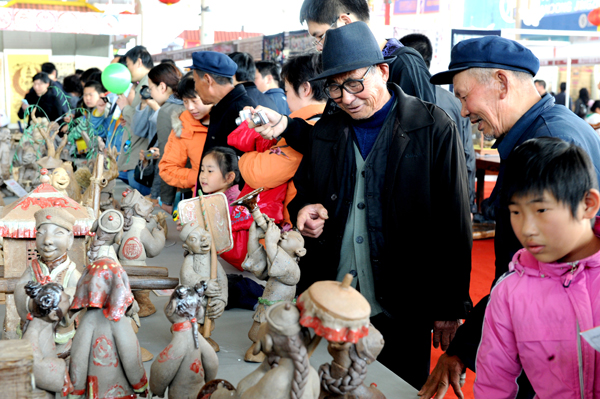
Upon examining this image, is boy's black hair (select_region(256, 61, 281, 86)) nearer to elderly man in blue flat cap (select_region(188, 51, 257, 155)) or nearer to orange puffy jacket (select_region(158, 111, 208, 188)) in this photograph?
orange puffy jacket (select_region(158, 111, 208, 188))

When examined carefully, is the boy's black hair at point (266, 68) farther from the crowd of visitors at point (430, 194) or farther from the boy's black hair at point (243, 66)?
the crowd of visitors at point (430, 194)

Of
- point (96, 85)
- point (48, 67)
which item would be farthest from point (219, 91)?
point (48, 67)

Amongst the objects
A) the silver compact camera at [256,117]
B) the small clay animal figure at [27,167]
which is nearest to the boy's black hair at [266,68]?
the small clay animal figure at [27,167]

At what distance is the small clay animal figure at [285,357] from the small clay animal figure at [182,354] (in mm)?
313

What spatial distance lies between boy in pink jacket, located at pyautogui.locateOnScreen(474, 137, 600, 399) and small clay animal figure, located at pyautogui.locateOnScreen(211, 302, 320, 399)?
0.41 m

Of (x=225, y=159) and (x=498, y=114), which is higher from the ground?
(x=498, y=114)

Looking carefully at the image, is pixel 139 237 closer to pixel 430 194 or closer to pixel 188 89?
pixel 430 194

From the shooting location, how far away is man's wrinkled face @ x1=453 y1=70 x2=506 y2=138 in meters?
1.34

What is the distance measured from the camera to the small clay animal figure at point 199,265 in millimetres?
1669

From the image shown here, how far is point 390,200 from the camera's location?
5.35ft

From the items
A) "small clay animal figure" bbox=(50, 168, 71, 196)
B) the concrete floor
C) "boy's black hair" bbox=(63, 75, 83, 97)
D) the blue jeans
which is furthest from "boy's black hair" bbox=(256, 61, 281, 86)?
"boy's black hair" bbox=(63, 75, 83, 97)

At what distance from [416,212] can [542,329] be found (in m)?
0.66

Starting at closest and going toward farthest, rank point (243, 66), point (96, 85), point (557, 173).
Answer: point (557, 173) < point (243, 66) < point (96, 85)

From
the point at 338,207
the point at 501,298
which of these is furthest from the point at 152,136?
the point at 501,298
